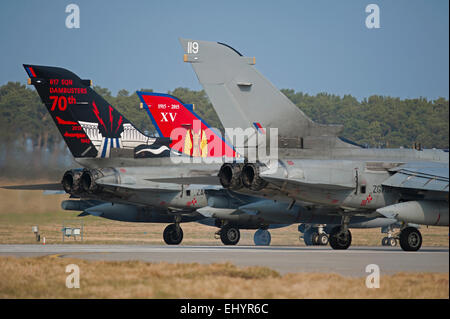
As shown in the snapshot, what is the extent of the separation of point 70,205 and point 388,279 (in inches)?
860

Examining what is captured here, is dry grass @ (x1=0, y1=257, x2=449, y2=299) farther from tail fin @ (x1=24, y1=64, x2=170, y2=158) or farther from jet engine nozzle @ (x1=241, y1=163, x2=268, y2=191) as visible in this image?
tail fin @ (x1=24, y1=64, x2=170, y2=158)

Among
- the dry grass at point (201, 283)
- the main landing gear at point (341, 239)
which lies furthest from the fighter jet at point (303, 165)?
the dry grass at point (201, 283)

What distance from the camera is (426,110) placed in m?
14.7

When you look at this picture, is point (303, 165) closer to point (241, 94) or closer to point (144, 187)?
point (241, 94)

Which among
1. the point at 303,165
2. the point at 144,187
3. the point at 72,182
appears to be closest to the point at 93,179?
the point at 72,182

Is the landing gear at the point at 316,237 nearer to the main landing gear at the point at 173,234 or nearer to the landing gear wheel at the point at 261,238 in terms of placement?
the landing gear wheel at the point at 261,238

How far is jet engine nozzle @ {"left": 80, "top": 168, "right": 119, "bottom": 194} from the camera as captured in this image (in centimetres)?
2644

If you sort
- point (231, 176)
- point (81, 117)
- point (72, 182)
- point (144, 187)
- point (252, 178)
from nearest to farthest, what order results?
1. point (252, 178)
2. point (231, 176)
3. point (72, 182)
4. point (144, 187)
5. point (81, 117)

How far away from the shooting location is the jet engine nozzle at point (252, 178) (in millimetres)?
20344

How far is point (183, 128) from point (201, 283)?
66.4 ft

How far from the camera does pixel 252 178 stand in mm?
20391

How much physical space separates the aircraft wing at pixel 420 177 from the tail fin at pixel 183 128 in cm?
1046

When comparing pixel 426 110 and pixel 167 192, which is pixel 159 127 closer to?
pixel 167 192
